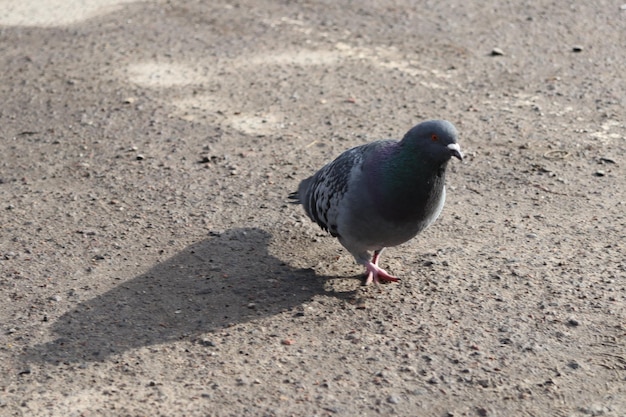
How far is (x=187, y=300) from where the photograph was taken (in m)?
4.65

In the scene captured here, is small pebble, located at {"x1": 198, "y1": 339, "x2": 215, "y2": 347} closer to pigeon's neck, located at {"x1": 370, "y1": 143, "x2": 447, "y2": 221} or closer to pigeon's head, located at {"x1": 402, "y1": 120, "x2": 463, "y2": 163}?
pigeon's neck, located at {"x1": 370, "y1": 143, "x2": 447, "y2": 221}

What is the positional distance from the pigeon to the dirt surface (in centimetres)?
40

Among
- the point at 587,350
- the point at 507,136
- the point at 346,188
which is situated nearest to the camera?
the point at 587,350

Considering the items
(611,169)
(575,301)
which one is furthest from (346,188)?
(611,169)

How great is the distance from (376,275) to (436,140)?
0.88m

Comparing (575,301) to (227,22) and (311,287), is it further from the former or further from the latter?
(227,22)

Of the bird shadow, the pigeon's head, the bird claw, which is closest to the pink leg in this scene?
the bird claw

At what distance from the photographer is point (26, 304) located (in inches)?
181

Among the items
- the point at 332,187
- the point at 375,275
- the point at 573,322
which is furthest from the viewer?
the point at 375,275

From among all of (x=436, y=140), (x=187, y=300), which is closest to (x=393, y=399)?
(x=436, y=140)

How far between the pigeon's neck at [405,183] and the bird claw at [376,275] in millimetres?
483

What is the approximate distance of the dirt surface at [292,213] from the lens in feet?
13.2

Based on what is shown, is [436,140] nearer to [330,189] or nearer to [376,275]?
[330,189]

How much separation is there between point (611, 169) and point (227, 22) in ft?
13.1
